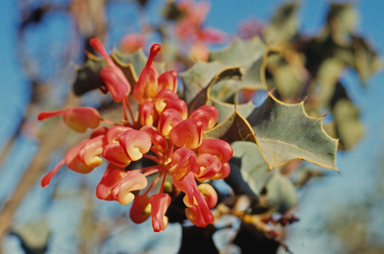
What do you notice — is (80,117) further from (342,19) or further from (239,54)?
(342,19)

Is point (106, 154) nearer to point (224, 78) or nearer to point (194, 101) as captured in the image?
point (194, 101)

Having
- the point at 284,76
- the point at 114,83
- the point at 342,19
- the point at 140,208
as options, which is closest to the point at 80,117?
the point at 114,83

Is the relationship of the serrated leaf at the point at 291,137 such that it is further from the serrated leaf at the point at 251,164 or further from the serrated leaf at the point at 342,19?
the serrated leaf at the point at 342,19

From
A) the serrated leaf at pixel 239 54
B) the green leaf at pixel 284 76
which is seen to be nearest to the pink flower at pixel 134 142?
the serrated leaf at pixel 239 54

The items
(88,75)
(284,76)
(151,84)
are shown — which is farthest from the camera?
(284,76)

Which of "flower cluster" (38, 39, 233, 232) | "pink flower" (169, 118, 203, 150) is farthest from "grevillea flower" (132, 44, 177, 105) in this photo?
"pink flower" (169, 118, 203, 150)

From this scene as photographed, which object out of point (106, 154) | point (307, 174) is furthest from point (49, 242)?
point (307, 174)
